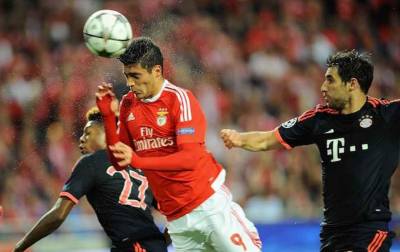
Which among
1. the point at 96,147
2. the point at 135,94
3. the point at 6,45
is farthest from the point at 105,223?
the point at 6,45

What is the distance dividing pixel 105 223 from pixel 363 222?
1933 millimetres

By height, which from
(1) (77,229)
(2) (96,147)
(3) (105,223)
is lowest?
(1) (77,229)

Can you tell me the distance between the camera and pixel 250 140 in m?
6.90

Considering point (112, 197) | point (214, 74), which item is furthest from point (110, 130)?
point (214, 74)

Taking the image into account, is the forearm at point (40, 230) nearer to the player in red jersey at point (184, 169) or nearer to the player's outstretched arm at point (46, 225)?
the player's outstretched arm at point (46, 225)

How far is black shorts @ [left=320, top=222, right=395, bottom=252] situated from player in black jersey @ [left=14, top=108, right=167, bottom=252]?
1363 mm

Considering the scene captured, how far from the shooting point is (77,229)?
10.4 metres

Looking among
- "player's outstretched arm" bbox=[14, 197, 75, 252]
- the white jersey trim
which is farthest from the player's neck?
"player's outstretched arm" bbox=[14, 197, 75, 252]

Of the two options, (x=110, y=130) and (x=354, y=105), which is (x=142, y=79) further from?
(x=354, y=105)

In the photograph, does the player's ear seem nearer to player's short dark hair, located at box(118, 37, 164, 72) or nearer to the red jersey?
the red jersey

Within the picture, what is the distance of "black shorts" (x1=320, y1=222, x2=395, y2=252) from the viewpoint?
6430 millimetres

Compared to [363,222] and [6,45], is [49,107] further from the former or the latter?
[363,222]

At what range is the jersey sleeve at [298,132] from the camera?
6781 mm

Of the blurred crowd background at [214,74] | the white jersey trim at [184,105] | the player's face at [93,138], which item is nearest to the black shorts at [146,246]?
the player's face at [93,138]
